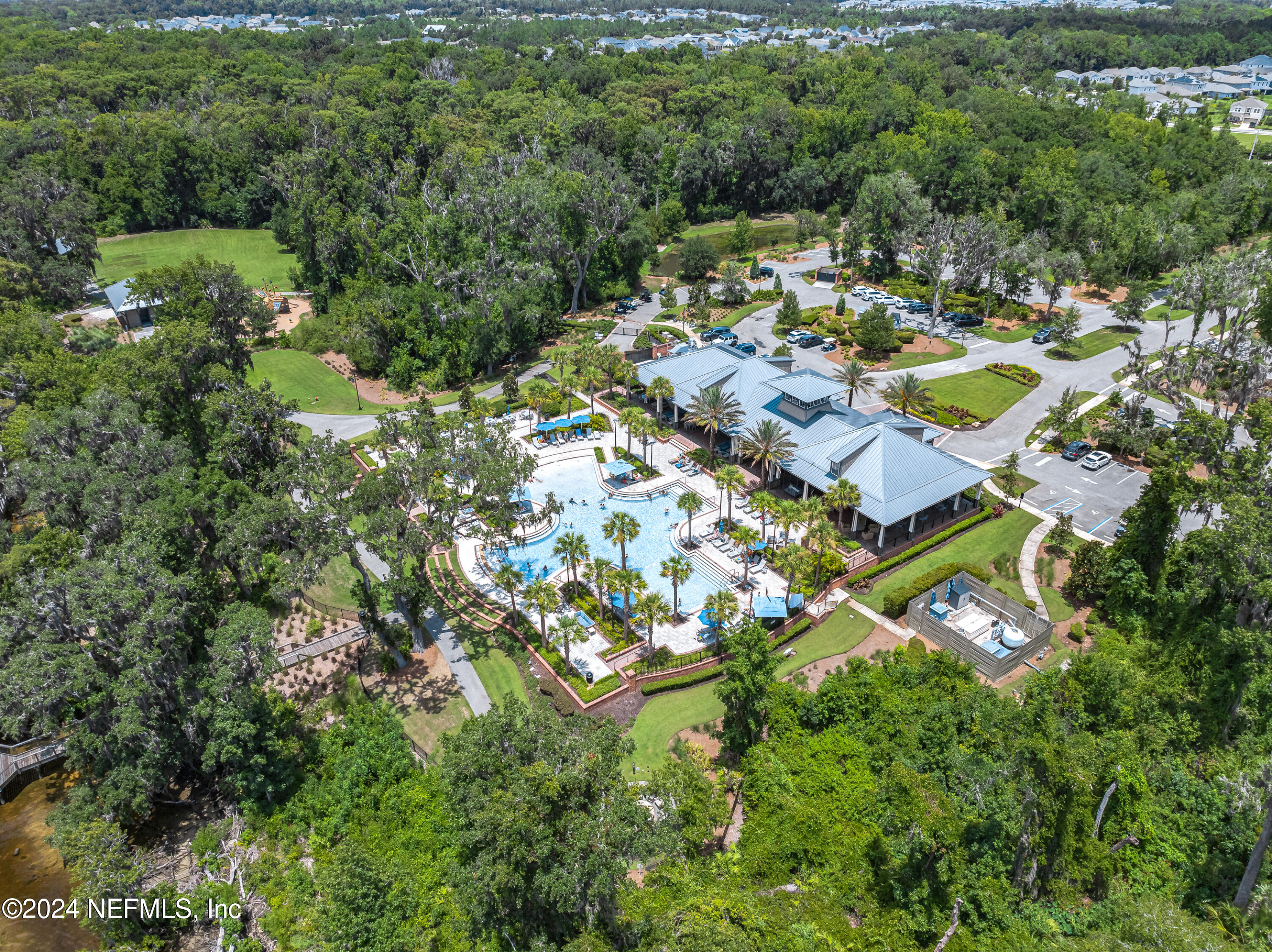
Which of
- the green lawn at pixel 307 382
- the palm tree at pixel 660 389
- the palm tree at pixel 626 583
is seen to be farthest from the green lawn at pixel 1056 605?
the green lawn at pixel 307 382

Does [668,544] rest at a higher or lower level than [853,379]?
lower

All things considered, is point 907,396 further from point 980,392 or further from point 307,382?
point 307,382

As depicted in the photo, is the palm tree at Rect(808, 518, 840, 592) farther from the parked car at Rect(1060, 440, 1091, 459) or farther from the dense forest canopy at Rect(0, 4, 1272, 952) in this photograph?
the parked car at Rect(1060, 440, 1091, 459)

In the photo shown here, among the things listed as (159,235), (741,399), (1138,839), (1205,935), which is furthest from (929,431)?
(159,235)

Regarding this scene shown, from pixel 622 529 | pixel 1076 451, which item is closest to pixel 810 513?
pixel 622 529

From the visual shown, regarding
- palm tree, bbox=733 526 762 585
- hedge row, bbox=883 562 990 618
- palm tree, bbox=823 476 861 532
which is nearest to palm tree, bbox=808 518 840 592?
palm tree, bbox=823 476 861 532

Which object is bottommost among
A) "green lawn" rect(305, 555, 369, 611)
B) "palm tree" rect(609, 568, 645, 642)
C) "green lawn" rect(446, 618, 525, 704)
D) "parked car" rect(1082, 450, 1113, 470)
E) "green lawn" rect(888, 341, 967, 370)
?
"green lawn" rect(446, 618, 525, 704)

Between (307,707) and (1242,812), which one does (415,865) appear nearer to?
(307,707)
